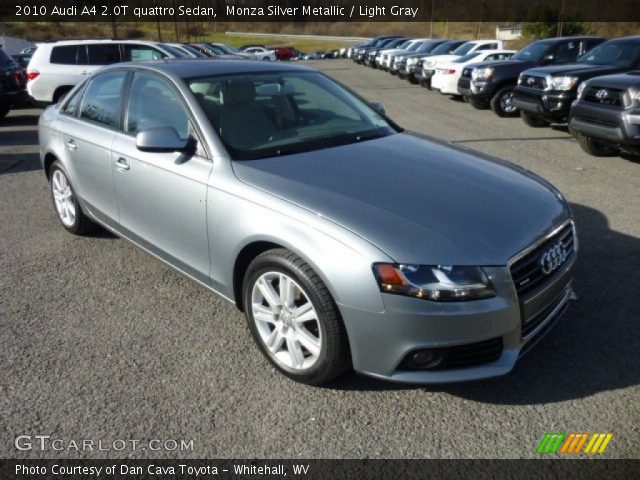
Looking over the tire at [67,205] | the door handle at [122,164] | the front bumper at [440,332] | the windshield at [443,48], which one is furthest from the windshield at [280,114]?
the windshield at [443,48]

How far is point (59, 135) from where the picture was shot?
4.88 m

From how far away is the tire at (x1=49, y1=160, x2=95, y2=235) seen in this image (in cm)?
497

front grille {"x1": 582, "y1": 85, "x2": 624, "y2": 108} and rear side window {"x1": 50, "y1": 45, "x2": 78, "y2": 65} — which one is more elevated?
rear side window {"x1": 50, "y1": 45, "x2": 78, "y2": 65}

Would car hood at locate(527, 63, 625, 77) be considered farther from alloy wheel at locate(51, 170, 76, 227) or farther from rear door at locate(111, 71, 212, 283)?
alloy wheel at locate(51, 170, 76, 227)

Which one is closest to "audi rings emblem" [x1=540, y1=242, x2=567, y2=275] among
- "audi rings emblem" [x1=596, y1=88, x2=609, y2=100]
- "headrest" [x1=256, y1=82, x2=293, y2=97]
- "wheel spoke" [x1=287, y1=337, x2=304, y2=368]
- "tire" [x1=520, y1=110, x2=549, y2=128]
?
"wheel spoke" [x1=287, y1=337, x2=304, y2=368]

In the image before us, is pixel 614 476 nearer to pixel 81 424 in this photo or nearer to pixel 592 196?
pixel 81 424

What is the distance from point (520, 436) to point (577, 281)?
6.04 ft

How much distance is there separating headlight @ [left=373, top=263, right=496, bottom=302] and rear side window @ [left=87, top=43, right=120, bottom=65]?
1110 cm

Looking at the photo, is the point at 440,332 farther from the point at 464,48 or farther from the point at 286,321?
the point at 464,48

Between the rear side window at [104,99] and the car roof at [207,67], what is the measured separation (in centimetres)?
14

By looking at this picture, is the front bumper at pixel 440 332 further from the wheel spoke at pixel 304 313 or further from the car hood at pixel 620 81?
the car hood at pixel 620 81

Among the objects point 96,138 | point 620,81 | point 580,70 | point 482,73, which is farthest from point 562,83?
point 96,138

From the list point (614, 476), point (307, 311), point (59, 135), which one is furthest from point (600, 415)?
point (59, 135)

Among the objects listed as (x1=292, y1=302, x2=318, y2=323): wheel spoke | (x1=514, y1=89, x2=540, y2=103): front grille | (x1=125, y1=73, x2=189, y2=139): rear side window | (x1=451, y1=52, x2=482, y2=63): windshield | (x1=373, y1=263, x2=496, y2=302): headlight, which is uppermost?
(x1=125, y1=73, x2=189, y2=139): rear side window
